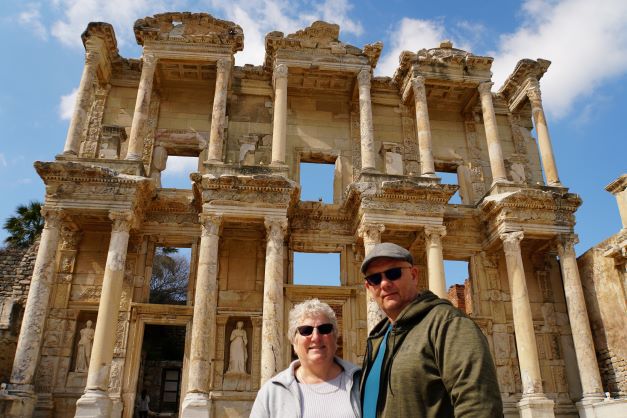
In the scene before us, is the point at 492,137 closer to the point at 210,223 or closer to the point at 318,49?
the point at 318,49

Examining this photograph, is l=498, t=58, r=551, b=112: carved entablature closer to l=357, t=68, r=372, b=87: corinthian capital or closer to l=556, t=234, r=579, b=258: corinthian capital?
l=357, t=68, r=372, b=87: corinthian capital

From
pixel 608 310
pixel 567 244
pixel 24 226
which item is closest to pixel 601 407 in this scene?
pixel 608 310

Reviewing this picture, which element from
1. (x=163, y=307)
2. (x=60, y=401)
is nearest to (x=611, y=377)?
(x=163, y=307)

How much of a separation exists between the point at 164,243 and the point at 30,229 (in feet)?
42.3

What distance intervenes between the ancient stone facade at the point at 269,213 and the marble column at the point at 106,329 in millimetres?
51

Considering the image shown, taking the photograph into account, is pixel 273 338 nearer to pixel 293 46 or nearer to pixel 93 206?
pixel 93 206

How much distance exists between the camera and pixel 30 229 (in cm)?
2545

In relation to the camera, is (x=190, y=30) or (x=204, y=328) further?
(x=190, y=30)

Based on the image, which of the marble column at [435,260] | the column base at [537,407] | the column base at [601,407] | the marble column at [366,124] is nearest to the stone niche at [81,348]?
the marble column at [366,124]

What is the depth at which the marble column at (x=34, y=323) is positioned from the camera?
41.1 ft

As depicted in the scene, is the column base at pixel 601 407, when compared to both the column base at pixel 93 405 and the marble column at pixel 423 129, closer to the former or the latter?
the marble column at pixel 423 129

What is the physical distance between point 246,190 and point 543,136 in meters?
10.00

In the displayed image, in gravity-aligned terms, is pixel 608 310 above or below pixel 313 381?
above

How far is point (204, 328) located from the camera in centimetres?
1320
